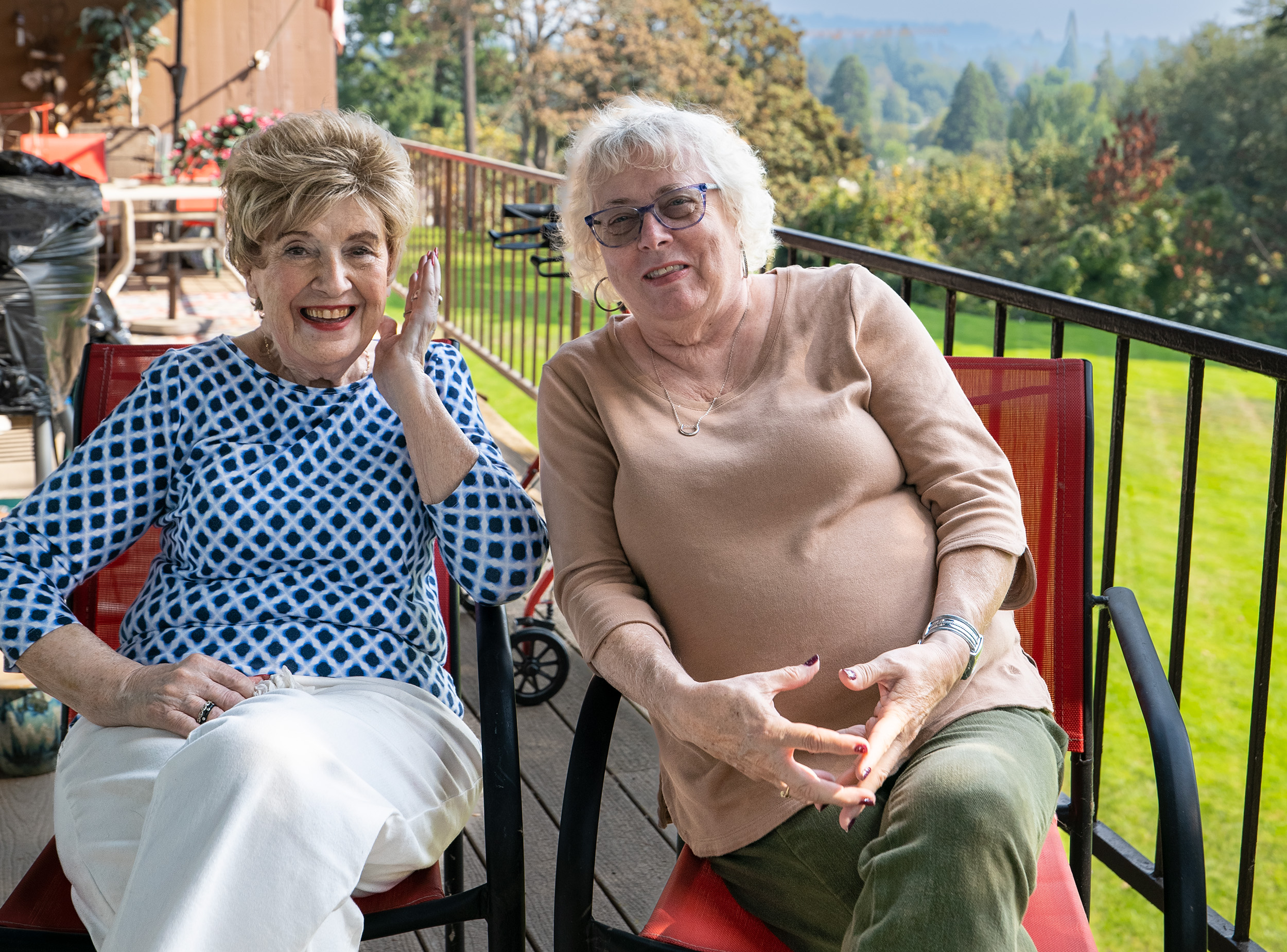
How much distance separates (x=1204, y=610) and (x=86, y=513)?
5.90 metres

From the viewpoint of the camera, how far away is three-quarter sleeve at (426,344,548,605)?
1.60m

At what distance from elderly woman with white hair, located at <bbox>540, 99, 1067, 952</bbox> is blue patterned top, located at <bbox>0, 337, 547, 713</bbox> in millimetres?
211

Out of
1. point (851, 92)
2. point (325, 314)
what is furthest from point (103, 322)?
point (851, 92)

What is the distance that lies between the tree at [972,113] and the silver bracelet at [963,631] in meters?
37.7

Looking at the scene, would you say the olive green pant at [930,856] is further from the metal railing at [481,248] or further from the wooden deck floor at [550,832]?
the metal railing at [481,248]

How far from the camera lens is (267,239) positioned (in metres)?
1.65

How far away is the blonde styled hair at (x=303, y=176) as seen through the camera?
1616 millimetres

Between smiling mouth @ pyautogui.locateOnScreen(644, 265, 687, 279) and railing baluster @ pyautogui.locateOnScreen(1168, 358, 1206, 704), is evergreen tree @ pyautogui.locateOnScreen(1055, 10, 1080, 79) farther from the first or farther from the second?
smiling mouth @ pyautogui.locateOnScreen(644, 265, 687, 279)

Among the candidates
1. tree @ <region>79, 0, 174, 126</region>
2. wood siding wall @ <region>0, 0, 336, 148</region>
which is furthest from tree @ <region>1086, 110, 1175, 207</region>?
tree @ <region>79, 0, 174, 126</region>

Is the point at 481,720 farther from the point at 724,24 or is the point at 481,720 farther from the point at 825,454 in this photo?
the point at 724,24

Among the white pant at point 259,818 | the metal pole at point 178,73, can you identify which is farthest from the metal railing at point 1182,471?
the metal pole at point 178,73

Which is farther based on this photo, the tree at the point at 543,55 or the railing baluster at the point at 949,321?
the tree at the point at 543,55

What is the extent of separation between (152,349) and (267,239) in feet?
1.07

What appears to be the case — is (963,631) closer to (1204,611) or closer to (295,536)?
(295,536)
